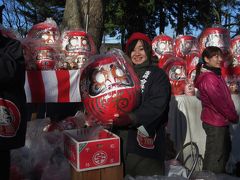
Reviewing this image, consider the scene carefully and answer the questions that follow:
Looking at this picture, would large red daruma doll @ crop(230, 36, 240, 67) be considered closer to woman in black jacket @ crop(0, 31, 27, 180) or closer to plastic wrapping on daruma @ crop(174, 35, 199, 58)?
plastic wrapping on daruma @ crop(174, 35, 199, 58)

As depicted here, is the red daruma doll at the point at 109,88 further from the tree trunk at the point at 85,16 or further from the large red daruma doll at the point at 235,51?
the large red daruma doll at the point at 235,51

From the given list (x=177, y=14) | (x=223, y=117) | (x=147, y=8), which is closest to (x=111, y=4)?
(x=147, y=8)

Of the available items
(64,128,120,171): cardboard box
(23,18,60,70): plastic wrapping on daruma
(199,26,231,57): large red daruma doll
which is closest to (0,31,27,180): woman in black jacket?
(64,128,120,171): cardboard box

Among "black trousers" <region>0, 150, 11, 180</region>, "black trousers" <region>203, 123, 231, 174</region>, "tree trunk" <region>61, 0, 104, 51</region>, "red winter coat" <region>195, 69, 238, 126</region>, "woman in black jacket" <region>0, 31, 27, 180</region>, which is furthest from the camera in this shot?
"tree trunk" <region>61, 0, 104, 51</region>

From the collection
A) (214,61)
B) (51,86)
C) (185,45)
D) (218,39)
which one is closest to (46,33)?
(51,86)

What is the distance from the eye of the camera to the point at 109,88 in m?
1.95

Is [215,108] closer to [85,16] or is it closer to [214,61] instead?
[214,61]

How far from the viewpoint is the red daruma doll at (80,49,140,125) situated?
76.4 inches

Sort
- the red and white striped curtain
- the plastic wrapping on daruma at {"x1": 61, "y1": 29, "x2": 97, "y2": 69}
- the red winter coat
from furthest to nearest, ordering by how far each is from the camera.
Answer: the red winter coat, the plastic wrapping on daruma at {"x1": 61, "y1": 29, "x2": 97, "y2": 69}, the red and white striped curtain

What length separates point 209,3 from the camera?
14.7 meters

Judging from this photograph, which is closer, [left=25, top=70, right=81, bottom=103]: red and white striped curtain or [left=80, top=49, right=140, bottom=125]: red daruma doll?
[left=80, top=49, right=140, bottom=125]: red daruma doll

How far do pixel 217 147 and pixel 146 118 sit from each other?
1510mm

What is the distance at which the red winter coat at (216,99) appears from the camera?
9.87 feet

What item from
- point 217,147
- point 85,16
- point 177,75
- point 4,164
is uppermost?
point 85,16
